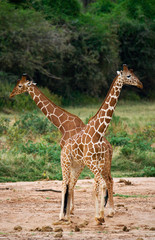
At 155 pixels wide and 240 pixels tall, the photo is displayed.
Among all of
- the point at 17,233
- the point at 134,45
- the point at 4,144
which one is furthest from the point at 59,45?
the point at 17,233

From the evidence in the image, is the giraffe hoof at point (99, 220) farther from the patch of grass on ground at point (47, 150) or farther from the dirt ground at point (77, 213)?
the patch of grass on ground at point (47, 150)

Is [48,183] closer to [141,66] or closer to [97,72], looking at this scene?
[97,72]

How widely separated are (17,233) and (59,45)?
19.5 meters

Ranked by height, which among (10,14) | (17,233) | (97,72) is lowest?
(17,233)

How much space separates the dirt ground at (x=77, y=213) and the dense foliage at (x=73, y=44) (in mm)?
12371

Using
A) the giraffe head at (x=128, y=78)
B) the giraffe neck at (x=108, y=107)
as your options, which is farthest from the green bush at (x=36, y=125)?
the giraffe head at (x=128, y=78)

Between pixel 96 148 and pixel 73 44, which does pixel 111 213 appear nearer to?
pixel 96 148

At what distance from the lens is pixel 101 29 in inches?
1129

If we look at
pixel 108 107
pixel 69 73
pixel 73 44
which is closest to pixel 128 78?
pixel 108 107

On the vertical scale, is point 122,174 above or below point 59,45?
below

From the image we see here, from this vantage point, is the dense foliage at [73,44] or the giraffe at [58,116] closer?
the giraffe at [58,116]

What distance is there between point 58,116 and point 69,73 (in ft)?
68.6

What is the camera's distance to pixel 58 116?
763cm

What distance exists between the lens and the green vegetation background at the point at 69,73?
12.7 m
